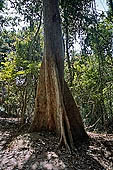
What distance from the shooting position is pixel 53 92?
16.0 feet

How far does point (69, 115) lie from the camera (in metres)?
4.98

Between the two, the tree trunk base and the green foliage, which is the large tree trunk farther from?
the green foliage

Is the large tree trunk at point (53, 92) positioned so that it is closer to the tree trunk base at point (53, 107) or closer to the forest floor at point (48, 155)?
the tree trunk base at point (53, 107)

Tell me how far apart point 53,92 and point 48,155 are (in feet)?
5.38

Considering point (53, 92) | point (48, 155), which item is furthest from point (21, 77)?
point (48, 155)

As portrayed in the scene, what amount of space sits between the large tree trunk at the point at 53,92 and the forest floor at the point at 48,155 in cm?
37

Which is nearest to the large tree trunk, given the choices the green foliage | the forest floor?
the forest floor

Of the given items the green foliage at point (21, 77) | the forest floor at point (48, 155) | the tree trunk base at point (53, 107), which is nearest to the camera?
the forest floor at point (48, 155)

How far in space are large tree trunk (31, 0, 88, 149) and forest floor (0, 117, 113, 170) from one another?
0.37 meters

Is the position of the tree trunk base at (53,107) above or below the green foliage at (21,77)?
below

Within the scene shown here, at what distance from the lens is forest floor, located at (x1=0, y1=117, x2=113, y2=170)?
339cm

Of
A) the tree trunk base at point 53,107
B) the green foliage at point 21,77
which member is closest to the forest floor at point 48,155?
the tree trunk base at point 53,107

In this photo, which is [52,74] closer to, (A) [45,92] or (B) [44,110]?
(A) [45,92]

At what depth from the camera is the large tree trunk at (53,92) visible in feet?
15.5
